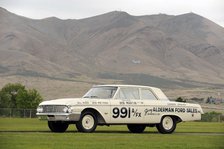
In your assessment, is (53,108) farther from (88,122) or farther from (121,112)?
(121,112)

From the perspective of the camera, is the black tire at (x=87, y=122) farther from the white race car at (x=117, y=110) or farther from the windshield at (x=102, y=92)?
the windshield at (x=102, y=92)

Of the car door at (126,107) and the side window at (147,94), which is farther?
the side window at (147,94)

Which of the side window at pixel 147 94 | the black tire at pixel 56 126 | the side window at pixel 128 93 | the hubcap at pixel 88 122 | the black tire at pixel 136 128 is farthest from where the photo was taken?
the black tire at pixel 136 128

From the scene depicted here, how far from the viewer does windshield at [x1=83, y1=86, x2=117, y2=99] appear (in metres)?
24.2

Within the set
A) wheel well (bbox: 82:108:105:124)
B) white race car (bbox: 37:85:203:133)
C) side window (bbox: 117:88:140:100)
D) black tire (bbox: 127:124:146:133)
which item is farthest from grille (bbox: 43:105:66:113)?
black tire (bbox: 127:124:146:133)

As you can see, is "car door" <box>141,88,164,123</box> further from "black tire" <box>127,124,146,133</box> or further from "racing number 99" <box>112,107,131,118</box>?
"black tire" <box>127,124,146,133</box>

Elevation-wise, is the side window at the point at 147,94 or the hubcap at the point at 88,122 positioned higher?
the side window at the point at 147,94

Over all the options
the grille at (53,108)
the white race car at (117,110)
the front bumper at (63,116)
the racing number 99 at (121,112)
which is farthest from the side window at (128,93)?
the grille at (53,108)

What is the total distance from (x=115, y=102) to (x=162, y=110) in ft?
6.81

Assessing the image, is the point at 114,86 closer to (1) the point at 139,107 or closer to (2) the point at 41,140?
(1) the point at 139,107

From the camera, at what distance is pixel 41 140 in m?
17.9

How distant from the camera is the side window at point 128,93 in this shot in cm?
2430

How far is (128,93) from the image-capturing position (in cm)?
2459

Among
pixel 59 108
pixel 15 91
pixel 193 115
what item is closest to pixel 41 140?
pixel 59 108
